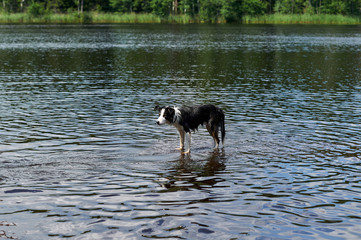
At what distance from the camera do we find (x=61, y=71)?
3894 cm

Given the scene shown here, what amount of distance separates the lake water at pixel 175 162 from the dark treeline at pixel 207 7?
359 ft

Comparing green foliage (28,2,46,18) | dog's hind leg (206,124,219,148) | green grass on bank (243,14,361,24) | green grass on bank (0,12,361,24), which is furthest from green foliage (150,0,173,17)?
dog's hind leg (206,124,219,148)

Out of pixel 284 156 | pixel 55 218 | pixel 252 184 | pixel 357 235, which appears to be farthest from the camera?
pixel 284 156

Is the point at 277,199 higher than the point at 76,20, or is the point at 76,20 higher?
the point at 76,20

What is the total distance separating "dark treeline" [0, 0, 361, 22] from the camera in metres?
138

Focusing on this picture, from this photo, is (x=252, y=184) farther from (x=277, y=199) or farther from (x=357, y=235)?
(x=357, y=235)

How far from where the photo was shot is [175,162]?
1389 cm

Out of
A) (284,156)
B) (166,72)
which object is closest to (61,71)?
(166,72)

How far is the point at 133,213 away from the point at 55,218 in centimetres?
163

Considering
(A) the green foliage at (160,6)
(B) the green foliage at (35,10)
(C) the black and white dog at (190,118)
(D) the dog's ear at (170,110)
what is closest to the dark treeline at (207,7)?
(A) the green foliage at (160,6)

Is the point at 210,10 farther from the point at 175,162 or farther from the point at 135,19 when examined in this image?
the point at 175,162

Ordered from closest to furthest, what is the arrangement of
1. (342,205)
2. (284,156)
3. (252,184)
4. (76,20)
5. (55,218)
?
(55,218) < (342,205) < (252,184) < (284,156) < (76,20)

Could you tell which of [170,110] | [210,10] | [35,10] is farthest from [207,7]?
[170,110]

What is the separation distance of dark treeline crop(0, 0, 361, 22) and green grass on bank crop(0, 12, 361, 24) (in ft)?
7.89
